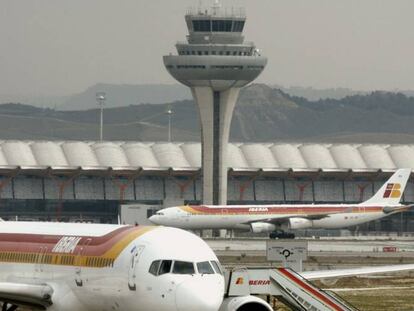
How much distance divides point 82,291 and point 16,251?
6.83m

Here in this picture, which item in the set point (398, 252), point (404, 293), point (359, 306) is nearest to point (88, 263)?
point (359, 306)

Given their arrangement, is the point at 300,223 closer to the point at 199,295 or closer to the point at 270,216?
the point at 270,216

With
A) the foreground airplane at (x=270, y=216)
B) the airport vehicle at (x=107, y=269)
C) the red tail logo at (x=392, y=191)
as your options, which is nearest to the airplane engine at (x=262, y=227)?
the foreground airplane at (x=270, y=216)

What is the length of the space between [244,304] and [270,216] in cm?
11937

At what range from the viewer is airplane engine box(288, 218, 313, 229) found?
16726 cm

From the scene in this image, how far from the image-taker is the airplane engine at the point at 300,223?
549ft

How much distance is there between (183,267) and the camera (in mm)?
44812

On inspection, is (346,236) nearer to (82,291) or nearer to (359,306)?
(359,306)

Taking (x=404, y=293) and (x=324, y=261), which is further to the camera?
(x=324, y=261)

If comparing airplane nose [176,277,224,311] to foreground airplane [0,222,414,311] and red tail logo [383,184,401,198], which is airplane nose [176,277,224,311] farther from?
red tail logo [383,184,401,198]

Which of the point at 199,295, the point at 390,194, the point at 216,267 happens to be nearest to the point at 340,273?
the point at 216,267

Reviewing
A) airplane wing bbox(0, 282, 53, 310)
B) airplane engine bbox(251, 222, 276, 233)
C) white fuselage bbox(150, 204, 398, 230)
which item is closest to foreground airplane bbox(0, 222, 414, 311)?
airplane wing bbox(0, 282, 53, 310)

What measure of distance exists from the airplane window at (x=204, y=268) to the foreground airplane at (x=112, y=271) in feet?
0.14

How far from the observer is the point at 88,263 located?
161ft
